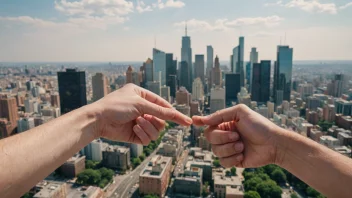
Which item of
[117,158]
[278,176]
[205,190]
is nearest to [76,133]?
[205,190]

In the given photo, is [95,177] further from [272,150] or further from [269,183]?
[272,150]

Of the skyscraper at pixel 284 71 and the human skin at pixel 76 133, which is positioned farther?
the skyscraper at pixel 284 71

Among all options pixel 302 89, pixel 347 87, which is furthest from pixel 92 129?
pixel 347 87

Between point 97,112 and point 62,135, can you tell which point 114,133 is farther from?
point 62,135

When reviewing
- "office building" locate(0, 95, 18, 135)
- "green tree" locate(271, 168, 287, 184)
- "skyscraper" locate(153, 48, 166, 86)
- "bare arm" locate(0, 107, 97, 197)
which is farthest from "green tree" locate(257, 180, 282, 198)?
"skyscraper" locate(153, 48, 166, 86)

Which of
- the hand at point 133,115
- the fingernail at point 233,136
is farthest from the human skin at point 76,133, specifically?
the fingernail at point 233,136

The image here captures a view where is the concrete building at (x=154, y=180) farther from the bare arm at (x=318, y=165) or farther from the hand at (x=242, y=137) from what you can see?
the bare arm at (x=318, y=165)
